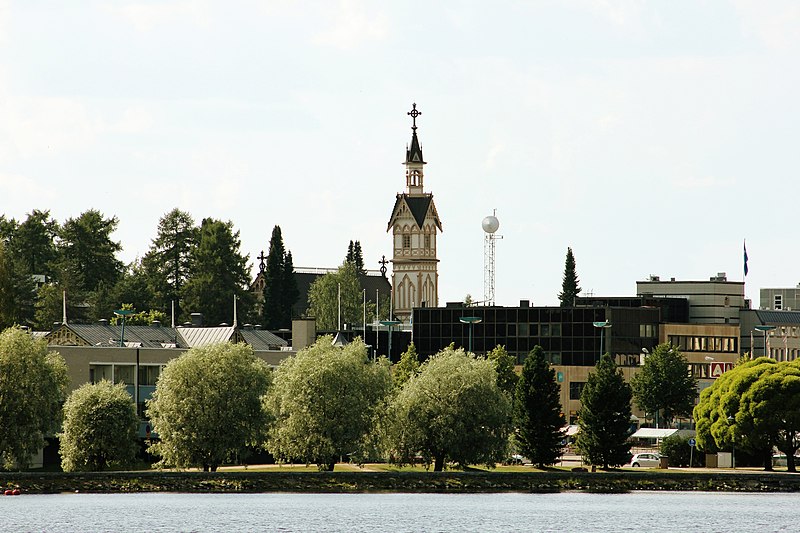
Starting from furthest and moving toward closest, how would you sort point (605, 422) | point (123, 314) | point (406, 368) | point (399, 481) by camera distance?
1. point (406, 368)
2. point (123, 314)
3. point (605, 422)
4. point (399, 481)

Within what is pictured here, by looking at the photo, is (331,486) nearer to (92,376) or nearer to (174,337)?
(92,376)

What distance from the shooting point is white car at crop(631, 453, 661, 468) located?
148 metres

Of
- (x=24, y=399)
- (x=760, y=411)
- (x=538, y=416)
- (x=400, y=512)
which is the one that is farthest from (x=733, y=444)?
(x=24, y=399)

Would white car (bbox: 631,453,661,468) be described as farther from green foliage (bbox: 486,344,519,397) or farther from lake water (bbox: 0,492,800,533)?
lake water (bbox: 0,492,800,533)

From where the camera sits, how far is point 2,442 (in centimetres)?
12531

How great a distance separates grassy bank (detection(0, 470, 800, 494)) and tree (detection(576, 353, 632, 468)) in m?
3.09

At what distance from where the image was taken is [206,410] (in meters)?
126

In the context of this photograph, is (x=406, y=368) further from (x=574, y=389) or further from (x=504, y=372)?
(x=574, y=389)

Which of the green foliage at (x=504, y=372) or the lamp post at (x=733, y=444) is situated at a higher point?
the green foliage at (x=504, y=372)

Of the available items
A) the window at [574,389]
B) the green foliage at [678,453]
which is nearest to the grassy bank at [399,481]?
the green foliage at [678,453]

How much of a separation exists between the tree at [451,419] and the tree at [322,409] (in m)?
2.43

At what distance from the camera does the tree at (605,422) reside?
139 meters

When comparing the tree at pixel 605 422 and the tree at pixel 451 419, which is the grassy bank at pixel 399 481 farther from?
the tree at pixel 605 422

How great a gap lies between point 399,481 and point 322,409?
7756 mm
